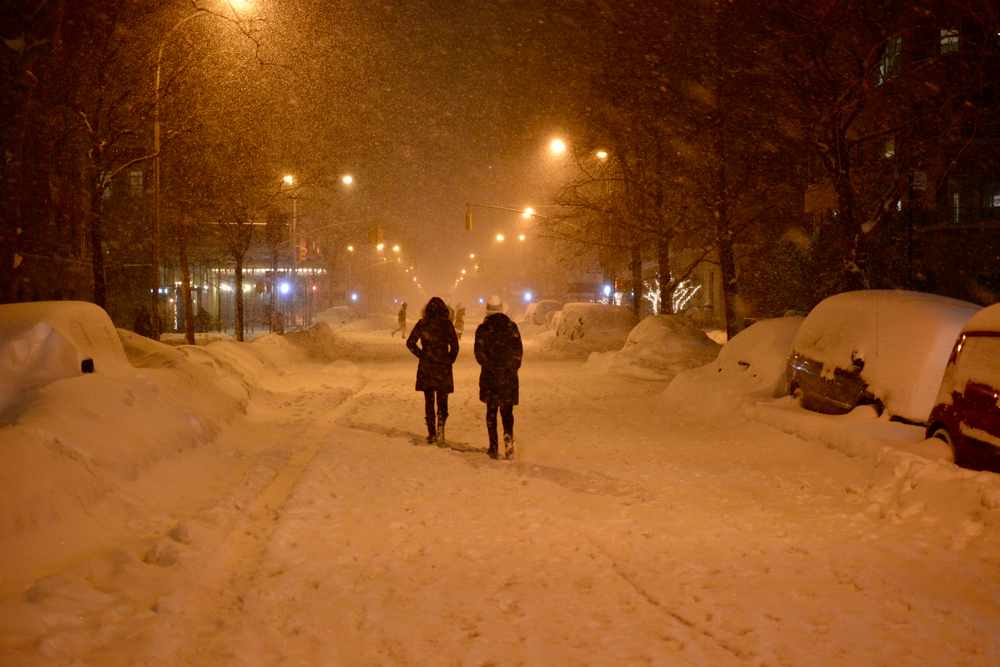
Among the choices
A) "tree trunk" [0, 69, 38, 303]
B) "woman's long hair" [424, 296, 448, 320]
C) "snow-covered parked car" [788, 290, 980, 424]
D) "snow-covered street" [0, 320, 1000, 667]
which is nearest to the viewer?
"snow-covered street" [0, 320, 1000, 667]

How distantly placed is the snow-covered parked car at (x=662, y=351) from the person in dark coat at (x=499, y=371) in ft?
35.0

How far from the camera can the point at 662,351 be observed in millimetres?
21609

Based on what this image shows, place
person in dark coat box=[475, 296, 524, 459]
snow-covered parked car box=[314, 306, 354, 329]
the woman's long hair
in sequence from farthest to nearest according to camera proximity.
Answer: snow-covered parked car box=[314, 306, 354, 329] < the woman's long hair < person in dark coat box=[475, 296, 524, 459]

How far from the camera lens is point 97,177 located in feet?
48.6

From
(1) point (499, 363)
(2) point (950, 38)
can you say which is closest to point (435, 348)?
(1) point (499, 363)

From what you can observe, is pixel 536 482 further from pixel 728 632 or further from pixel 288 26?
pixel 288 26

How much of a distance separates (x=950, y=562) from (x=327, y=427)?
8.65 meters

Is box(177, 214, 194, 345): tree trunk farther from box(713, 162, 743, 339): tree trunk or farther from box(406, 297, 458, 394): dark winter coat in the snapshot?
box(713, 162, 743, 339): tree trunk

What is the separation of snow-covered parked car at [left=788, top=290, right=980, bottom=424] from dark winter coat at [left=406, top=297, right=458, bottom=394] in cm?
502

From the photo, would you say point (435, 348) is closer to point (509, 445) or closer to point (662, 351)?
point (509, 445)

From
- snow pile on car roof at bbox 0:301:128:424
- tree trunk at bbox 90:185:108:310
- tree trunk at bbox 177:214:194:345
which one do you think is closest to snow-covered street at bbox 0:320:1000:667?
snow pile on car roof at bbox 0:301:128:424

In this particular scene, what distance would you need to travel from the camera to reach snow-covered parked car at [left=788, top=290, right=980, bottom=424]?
324 inches

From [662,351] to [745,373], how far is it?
808cm

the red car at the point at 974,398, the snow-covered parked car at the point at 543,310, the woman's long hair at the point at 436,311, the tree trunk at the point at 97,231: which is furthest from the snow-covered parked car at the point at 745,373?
the snow-covered parked car at the point at 543,310
